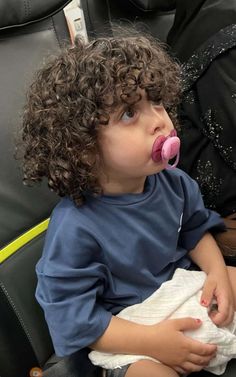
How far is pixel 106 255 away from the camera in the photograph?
89 centimetres

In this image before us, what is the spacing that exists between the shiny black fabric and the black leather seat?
0.30m

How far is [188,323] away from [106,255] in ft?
0.60

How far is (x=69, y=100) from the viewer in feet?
2.71

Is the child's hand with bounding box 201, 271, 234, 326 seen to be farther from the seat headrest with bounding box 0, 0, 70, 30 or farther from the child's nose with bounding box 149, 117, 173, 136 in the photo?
the seat headrest with bounding box 0, 0, 70, 30

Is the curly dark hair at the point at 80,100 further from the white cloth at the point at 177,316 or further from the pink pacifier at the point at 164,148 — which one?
the white cloth at the point at 177,316

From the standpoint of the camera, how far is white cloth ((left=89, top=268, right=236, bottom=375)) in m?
0.89

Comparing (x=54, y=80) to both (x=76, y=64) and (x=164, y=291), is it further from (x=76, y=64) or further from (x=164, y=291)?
(x=164, y=291)

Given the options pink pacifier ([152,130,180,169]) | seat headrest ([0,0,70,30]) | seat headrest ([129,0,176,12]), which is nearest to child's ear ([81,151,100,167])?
pink pacifier ([152,130,180,169])

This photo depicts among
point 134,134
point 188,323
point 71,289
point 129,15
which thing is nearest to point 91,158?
point 134,134

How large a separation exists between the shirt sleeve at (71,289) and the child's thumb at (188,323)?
0.12m

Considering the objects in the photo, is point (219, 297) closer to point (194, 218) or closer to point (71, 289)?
point (194, 218)

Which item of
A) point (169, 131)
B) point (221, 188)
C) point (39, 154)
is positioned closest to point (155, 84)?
point (169, 131)

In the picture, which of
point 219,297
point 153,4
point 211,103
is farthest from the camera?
point 153,4

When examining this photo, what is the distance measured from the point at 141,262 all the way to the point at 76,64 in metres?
0.37
